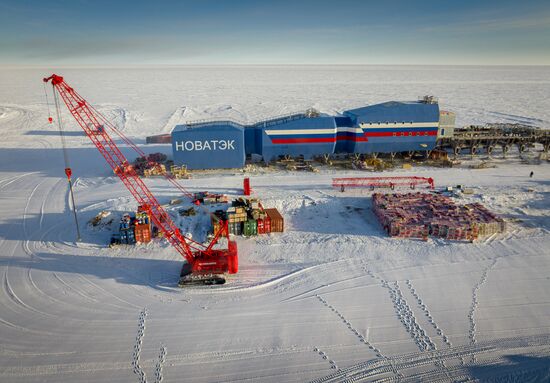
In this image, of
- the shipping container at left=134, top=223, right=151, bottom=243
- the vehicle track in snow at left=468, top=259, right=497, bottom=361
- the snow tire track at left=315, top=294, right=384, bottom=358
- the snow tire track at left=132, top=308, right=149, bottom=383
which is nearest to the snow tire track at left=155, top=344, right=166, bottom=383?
the snow tire track at left=132, top=308, right=149, bottom=383

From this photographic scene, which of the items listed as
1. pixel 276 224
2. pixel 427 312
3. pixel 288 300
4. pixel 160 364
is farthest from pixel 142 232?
pixel 427 312

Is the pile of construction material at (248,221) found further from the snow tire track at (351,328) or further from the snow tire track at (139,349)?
the snow tire track at (139,349)

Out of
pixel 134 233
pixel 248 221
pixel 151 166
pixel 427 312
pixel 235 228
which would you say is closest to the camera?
pixel 427 312

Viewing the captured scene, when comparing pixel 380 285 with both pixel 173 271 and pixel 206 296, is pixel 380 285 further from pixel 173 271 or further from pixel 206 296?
pixel 173 271

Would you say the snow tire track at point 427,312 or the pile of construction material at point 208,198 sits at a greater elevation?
the pile of construction material at point 208,198

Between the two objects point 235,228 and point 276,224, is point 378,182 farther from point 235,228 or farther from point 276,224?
point 235,228

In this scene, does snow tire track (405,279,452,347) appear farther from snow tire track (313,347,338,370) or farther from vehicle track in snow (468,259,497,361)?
snow tire track (313,347,338,370)

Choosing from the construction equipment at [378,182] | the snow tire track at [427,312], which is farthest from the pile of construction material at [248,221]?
the snow tire track at [427,312]

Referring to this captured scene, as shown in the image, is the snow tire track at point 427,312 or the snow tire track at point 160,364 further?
the snow tire track at point 427,312
